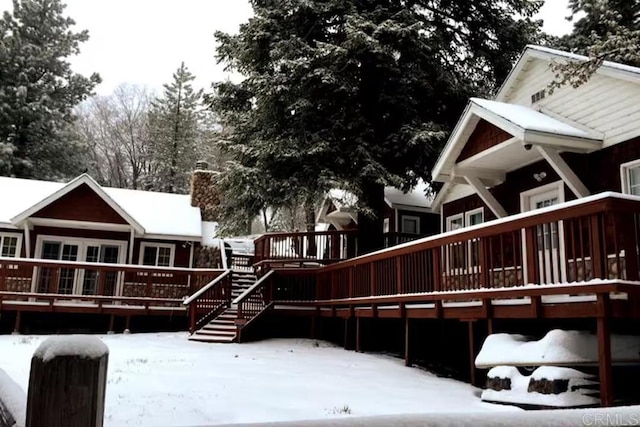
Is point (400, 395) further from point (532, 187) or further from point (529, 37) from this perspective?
point (529, 37)

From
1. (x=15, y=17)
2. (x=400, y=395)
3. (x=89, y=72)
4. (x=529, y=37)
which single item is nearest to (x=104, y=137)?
(x=89, y=72)

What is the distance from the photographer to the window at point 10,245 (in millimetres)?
18734

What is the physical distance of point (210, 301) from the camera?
Result: 15555 millimetres

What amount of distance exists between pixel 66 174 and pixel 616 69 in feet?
95.7

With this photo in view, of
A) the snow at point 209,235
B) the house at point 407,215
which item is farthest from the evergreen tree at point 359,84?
the snow at point 209,235

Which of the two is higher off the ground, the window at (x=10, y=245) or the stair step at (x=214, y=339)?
the window at (x=10, y=245)

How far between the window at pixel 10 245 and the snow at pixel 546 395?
17.5m

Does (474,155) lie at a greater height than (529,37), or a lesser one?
lesser

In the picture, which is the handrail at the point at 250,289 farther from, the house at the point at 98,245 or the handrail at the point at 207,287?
the house at the point at 98,245

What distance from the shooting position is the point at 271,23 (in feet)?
50.7

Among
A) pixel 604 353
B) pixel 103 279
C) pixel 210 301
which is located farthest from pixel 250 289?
pixel 604 353

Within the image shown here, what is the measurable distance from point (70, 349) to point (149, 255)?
66.2 ft

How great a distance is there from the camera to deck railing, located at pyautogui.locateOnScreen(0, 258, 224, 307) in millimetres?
15656

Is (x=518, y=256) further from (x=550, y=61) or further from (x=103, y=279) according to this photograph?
(x=103, y=279)
